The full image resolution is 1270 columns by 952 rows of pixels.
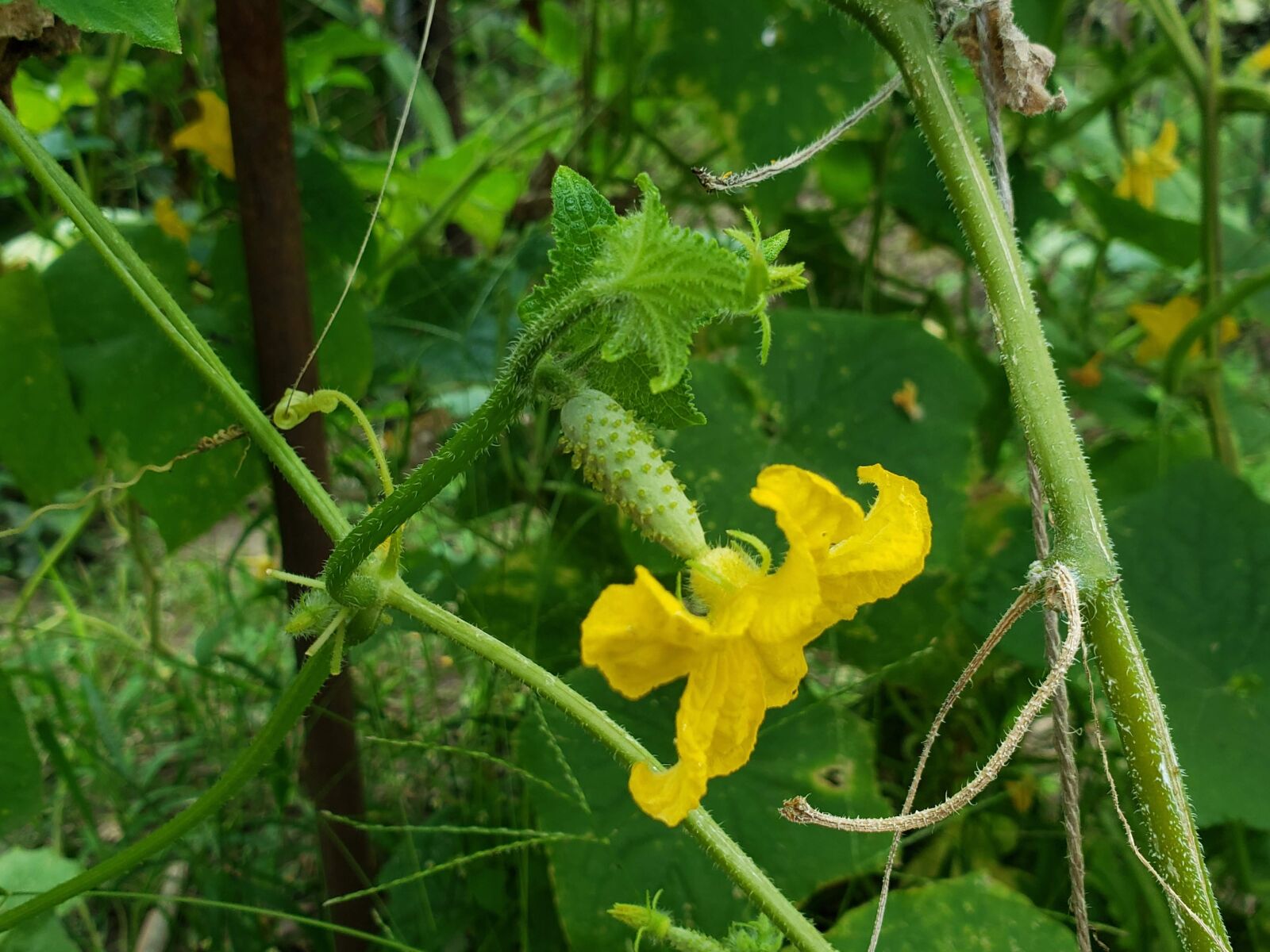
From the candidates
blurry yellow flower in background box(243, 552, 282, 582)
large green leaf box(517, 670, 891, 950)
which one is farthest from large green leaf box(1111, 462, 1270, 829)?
blurry yellow flower in background box(243, 552, 282, 582)

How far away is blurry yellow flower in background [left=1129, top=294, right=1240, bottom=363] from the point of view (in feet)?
4.95

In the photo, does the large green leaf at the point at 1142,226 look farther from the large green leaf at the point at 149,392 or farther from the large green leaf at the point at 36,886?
the large green leaf at the point at 36,886

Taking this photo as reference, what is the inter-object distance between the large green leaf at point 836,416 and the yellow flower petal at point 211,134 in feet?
1.93

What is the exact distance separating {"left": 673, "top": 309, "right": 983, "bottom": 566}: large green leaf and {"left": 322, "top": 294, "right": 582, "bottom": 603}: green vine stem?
607mm

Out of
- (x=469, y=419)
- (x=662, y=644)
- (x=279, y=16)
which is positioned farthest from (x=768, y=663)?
(x=279, y=16)

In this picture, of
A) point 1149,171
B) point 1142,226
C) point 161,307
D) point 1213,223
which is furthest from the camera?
point 1149,171

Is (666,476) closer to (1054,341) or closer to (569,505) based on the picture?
(569,505)

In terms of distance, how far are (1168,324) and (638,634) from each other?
140cm

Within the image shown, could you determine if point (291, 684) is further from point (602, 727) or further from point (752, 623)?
point (752, 623)

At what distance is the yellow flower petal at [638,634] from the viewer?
0.44 meters

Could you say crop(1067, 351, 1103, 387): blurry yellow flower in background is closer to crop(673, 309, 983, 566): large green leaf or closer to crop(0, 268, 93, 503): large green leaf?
crop(673, 309, 983, 566): large green leaf

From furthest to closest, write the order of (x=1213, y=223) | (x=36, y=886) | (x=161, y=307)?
(x=1213, y=223), (x=36, y=886), (x=161, y=307)

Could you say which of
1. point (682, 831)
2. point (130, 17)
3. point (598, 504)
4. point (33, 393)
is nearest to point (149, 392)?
point (33, 393)

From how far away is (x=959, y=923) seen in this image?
2.89 ft
